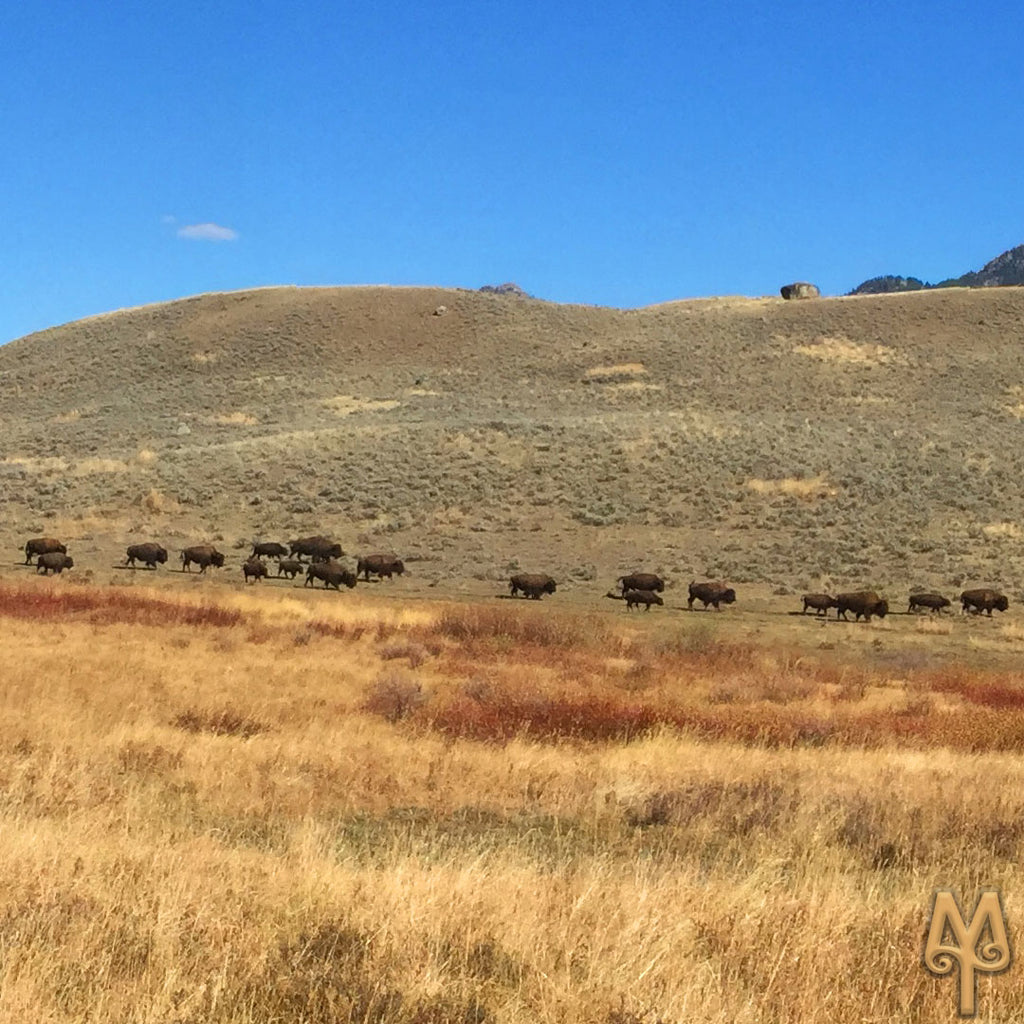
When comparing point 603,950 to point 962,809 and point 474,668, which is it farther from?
point 474,668

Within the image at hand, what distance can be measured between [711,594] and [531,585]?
569cm

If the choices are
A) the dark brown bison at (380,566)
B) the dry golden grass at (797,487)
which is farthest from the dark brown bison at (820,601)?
the dry golden grass at (797,487)

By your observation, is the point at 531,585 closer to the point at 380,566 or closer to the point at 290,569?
the point at 380,566

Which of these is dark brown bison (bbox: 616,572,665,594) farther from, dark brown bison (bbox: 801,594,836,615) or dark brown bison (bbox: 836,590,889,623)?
dark brown bison (bbox: 836,590,889,623)

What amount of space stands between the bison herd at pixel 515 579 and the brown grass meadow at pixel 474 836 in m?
12.7

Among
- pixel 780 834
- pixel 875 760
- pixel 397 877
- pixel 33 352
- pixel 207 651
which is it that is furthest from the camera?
pixel 33 352

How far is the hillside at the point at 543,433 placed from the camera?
42.9 meters

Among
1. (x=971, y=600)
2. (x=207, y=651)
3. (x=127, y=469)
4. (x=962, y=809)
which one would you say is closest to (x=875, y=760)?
(x=962, y=809)

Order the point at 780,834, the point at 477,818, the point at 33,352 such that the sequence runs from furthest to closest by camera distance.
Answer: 1. the point at 33,352
2. the point at 477,818
3. the point at 780,834

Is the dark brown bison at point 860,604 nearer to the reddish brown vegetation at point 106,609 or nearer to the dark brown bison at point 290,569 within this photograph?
the reddish brown vegetation at point 106,609

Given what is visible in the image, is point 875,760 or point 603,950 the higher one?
point 603,950

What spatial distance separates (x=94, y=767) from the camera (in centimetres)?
899

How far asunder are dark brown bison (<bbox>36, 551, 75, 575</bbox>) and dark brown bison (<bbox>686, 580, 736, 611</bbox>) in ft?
66.4

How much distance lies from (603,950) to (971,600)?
30.3 m
